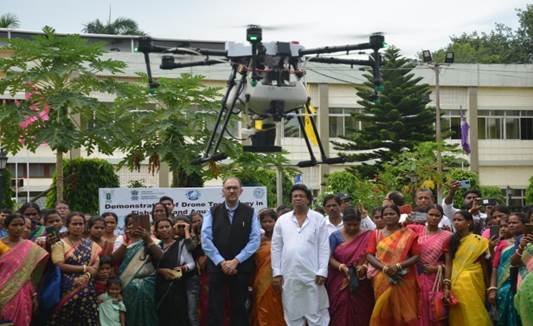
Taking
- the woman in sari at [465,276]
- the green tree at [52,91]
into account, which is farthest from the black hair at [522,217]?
the green tree at [52,91]

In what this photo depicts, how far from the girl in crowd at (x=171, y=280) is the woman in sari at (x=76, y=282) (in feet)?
2.42

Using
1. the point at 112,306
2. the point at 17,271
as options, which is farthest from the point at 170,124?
the point at 17,271

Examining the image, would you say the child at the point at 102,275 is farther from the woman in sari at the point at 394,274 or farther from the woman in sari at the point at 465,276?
the woman in sari at the point at 465,276

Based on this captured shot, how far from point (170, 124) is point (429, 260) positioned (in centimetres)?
994

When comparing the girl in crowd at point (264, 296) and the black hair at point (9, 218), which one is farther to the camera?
the girl in crowd at point (264, 296)

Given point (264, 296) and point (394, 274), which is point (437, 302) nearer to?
point (394, 274)

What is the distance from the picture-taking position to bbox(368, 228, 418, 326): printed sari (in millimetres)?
9328

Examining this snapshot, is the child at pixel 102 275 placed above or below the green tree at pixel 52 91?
below

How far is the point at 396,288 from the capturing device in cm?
934

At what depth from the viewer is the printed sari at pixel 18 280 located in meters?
8.88

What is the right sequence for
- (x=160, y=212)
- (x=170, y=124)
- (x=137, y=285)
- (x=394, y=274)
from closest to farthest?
(x=394, y=274) < (x=137, y=285) < (x=160, y=212) < (x=170, y=124)

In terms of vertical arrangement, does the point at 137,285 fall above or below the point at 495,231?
below

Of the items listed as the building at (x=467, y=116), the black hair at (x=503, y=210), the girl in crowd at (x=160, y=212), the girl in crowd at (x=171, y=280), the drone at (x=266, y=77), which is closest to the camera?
the girl in crowd at (x=171, y=280)

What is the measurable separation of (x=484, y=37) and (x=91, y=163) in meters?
49.1
